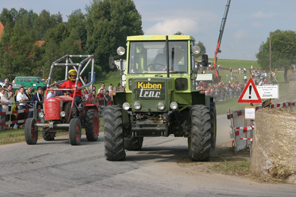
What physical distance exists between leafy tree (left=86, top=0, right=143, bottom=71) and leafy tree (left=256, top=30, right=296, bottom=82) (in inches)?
965

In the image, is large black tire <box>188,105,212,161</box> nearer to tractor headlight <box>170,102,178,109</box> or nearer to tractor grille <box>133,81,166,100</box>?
tractor headlight <box>170,102,178,109</box>

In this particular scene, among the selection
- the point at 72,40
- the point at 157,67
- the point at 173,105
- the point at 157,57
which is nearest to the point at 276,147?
the point at 173,105

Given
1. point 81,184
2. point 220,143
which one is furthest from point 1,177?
point 220,143

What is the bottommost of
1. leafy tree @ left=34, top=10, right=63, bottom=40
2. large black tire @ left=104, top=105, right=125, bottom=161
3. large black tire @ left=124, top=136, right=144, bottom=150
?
large black tire @ left=124, top=136, right=144, bottom=150

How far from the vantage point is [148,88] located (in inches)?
385

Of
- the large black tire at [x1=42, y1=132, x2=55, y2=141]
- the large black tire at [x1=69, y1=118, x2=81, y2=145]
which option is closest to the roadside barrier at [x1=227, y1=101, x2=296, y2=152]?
the large black tire at [x1=69, y1=118, x2=81, y2=145]

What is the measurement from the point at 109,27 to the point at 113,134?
74.7 metres

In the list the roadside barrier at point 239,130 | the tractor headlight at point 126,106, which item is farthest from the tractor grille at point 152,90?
the roadside barrier at point 239,130

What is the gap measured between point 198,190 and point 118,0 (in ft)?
280

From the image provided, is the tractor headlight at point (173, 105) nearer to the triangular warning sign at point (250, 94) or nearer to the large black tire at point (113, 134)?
the large black tire at point (113, 134)

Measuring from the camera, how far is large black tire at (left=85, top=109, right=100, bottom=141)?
13969 millimetres

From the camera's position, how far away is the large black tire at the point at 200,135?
9516mm

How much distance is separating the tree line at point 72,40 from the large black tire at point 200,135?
53.3 m

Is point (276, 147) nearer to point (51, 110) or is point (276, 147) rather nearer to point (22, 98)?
point (51, 110)
